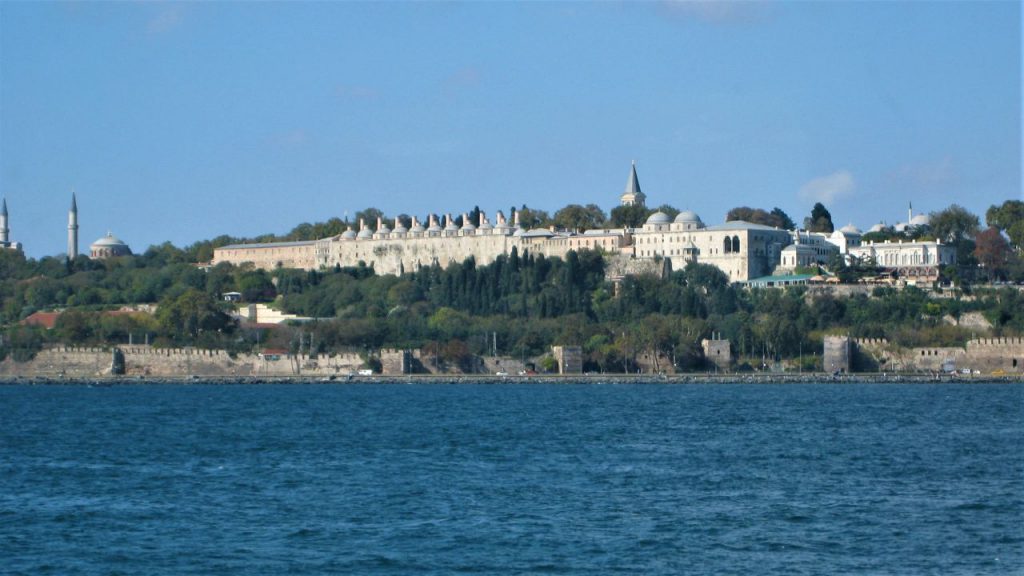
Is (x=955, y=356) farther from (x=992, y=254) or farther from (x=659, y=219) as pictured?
(x=659, y=219)

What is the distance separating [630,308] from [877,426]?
37348mm

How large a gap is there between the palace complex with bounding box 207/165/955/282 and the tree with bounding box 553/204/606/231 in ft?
6.75

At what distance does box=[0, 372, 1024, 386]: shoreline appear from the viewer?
204 ft

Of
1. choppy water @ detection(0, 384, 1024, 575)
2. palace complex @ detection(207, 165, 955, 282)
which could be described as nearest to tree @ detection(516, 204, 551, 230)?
palace complex @ detection(207, 165, 955, 282)

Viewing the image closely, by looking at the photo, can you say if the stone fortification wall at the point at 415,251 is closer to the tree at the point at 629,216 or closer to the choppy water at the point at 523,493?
the tree at the point at 629,216

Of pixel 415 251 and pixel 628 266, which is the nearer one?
pixel 628 266

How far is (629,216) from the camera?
93.4 m

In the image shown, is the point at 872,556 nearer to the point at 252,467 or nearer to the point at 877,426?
the point at 252,467

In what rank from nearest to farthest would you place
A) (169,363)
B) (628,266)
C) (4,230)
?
(169,363)
(628,266)
(4,230)

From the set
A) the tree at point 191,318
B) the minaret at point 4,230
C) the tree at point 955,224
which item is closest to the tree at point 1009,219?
the tree at point 955,224

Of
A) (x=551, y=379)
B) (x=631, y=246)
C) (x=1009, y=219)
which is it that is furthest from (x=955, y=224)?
(x=551, y=379)

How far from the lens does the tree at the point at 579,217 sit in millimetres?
97000

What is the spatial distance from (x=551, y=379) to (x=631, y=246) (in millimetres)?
21498

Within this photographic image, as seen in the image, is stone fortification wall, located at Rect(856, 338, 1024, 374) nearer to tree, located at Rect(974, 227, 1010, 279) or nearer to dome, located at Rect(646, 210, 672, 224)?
tree, located at Rect(974, 227, 1010, 279)
